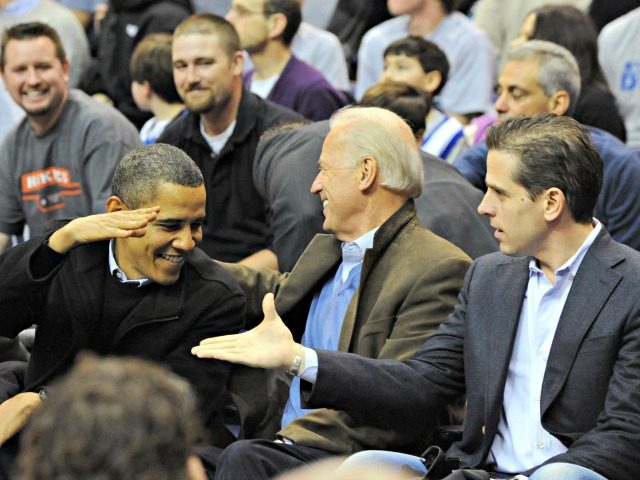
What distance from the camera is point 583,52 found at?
21.2ft

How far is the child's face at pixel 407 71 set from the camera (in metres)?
7.09

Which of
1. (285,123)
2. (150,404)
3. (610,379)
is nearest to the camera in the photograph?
(150,404)

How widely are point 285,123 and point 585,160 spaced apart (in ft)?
7.23

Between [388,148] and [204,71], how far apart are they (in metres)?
2.13

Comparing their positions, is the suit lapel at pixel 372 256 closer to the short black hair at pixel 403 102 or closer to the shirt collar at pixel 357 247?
Result: the shirt collar at pixel 357 247

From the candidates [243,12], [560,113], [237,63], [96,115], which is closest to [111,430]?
[560,113]

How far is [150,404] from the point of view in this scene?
5.88 feet

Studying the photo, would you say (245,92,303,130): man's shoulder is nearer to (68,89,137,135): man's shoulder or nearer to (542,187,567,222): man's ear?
(68,89,137,135): man's shoulder

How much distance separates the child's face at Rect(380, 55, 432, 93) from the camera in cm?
709

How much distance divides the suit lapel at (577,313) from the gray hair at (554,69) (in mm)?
2032

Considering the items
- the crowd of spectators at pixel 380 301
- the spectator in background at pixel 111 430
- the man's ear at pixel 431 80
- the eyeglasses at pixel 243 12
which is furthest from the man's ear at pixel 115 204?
the eyeglasses at pixel 243 12

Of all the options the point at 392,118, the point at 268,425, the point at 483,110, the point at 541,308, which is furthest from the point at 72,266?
the point at 483,110

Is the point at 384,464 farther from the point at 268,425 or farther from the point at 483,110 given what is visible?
the point at 483,110

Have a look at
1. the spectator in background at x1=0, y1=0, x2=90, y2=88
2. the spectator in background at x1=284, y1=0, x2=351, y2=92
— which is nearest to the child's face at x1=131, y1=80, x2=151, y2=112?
the spectator in background at x1=0, y1=0, x2=90, y2=88
